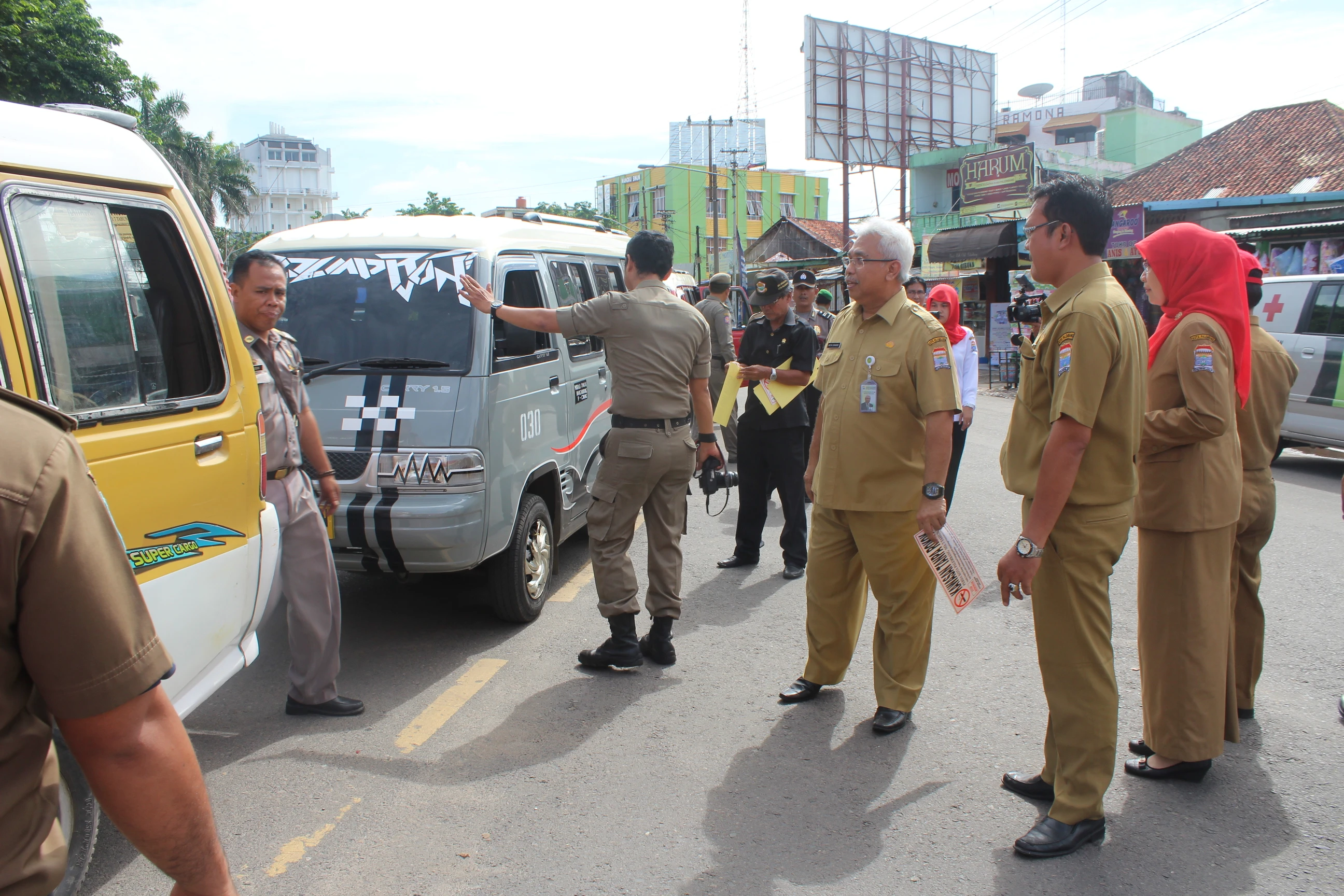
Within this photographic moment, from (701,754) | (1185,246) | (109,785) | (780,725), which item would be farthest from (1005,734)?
(109,785)

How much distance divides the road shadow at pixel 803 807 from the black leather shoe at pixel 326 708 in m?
1.61

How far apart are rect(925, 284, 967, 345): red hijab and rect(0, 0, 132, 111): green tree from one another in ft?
52.3

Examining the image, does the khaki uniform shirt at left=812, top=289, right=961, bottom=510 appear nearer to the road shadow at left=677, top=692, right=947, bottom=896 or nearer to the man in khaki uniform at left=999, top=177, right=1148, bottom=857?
the man in khaki uniform at left=999, top=177, right=1148, bottom=857

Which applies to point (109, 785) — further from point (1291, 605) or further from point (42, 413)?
point (1291, 605)

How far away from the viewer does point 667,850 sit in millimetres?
2930

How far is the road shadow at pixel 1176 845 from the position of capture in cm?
274

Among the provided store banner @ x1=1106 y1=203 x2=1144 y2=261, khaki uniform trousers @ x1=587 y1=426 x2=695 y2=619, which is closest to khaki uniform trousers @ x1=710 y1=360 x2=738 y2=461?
khaki uniform trousers @ x1=587 y1=426 x2=695 y2=619

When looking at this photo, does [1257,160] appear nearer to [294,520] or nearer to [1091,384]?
[1091,384]

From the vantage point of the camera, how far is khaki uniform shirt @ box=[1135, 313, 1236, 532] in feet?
10.1

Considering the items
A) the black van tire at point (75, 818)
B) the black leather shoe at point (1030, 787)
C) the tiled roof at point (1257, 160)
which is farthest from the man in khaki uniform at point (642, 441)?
the tiled roof at point (1257, 160)

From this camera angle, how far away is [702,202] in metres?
62.5

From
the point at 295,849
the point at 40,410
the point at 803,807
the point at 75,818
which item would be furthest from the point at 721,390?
the point at 40,410

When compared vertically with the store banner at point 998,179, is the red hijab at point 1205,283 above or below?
below

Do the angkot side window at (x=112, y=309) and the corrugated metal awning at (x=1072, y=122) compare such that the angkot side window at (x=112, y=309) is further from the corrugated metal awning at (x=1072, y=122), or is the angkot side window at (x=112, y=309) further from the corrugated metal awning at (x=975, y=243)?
the corrugated metal awning at (x=1072, y=122)
